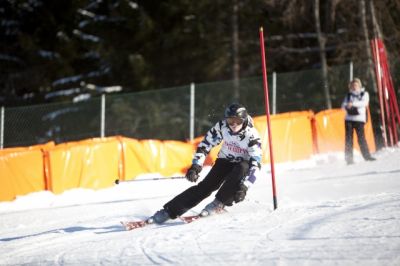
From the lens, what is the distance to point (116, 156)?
11719 millimetres

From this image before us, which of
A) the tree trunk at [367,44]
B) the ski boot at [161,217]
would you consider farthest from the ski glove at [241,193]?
the tree trunk at [367,44]

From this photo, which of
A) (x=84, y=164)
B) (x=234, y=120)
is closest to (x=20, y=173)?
(x=84, y=164)

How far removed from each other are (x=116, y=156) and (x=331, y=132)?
557 centimetres

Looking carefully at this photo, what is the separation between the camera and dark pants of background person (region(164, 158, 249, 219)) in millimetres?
7207

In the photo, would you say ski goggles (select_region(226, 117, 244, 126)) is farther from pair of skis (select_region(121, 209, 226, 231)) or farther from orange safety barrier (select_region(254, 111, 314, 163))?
orange safety barrier (select_region(254, 111, 314, 163))

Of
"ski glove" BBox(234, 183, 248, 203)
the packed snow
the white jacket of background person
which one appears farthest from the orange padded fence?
"ski glove" BBox(234, 183, 248, 203)

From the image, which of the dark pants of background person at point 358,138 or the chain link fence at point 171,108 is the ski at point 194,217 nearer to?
the dark pants of background person at point 358,138

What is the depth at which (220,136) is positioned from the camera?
7668 millimetres

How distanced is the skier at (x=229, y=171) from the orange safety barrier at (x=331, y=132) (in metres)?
6.77

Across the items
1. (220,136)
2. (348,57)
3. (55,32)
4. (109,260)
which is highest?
(55,32)

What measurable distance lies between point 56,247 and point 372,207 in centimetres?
378

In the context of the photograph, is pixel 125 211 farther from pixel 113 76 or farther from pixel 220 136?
pixel 113 76

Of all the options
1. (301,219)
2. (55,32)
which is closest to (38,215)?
(301,219)

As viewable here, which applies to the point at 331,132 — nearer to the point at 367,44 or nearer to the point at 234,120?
the point at 367,44
